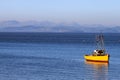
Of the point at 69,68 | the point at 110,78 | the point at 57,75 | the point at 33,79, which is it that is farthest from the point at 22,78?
the point at 69,68

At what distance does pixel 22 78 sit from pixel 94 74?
43.4ft

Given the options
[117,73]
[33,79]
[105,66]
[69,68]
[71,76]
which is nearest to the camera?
[33,79]

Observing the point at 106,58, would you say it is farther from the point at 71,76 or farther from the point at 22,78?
the point at 22,78

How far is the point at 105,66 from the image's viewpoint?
94625 mm

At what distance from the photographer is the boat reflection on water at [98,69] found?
251ft

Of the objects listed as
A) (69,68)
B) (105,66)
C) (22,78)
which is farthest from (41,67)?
(22,78)

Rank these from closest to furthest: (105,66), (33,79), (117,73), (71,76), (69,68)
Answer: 1. (33,79)
2. (71,76)
3. (117,73)
4. (69,68)
5. (105,66)

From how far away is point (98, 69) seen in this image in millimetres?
89375

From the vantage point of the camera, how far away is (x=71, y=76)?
249 ft

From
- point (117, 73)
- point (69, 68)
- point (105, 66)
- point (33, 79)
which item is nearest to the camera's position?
point (33, 79)

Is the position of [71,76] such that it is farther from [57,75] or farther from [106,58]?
[106,58]

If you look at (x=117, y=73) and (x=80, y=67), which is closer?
(x=117, y=73)

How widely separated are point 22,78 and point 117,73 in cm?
1695

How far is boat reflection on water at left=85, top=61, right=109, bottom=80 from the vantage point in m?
76.6
